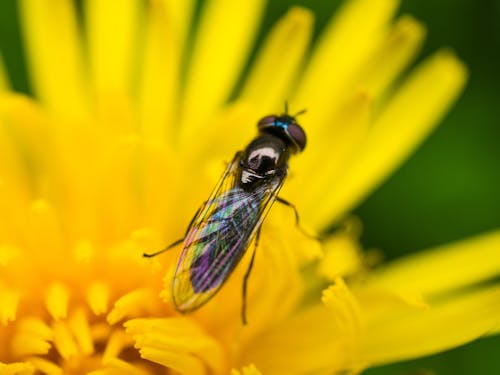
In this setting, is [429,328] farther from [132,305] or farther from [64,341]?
[64,341]

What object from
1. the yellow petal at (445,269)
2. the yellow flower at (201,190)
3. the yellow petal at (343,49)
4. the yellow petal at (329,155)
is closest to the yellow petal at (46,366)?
the yellow flower at (201,190)

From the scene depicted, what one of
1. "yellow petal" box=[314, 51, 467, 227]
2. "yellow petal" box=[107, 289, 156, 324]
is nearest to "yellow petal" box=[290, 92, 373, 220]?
"yellow petal" box=[314, 51, 467, 227]

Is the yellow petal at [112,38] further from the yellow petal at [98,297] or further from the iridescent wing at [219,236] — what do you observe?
the yellow petal at [98,297]

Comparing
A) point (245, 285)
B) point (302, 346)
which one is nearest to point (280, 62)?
point (245, 285)

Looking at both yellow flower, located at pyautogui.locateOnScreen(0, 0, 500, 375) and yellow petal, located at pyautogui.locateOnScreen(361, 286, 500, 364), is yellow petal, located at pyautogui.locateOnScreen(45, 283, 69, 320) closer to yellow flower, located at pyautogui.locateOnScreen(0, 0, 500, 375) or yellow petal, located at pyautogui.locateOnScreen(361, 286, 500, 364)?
yellow flower, located at pyautogui.locateOnScreen(0, 0, 500, 375)

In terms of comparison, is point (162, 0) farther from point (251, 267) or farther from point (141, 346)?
point (141, 346)

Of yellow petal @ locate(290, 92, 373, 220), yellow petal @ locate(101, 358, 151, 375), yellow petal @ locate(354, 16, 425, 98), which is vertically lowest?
yellow petal @ locate(101, 358, 151, 375)

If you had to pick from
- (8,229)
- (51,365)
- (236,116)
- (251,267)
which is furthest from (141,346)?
(236,116)
